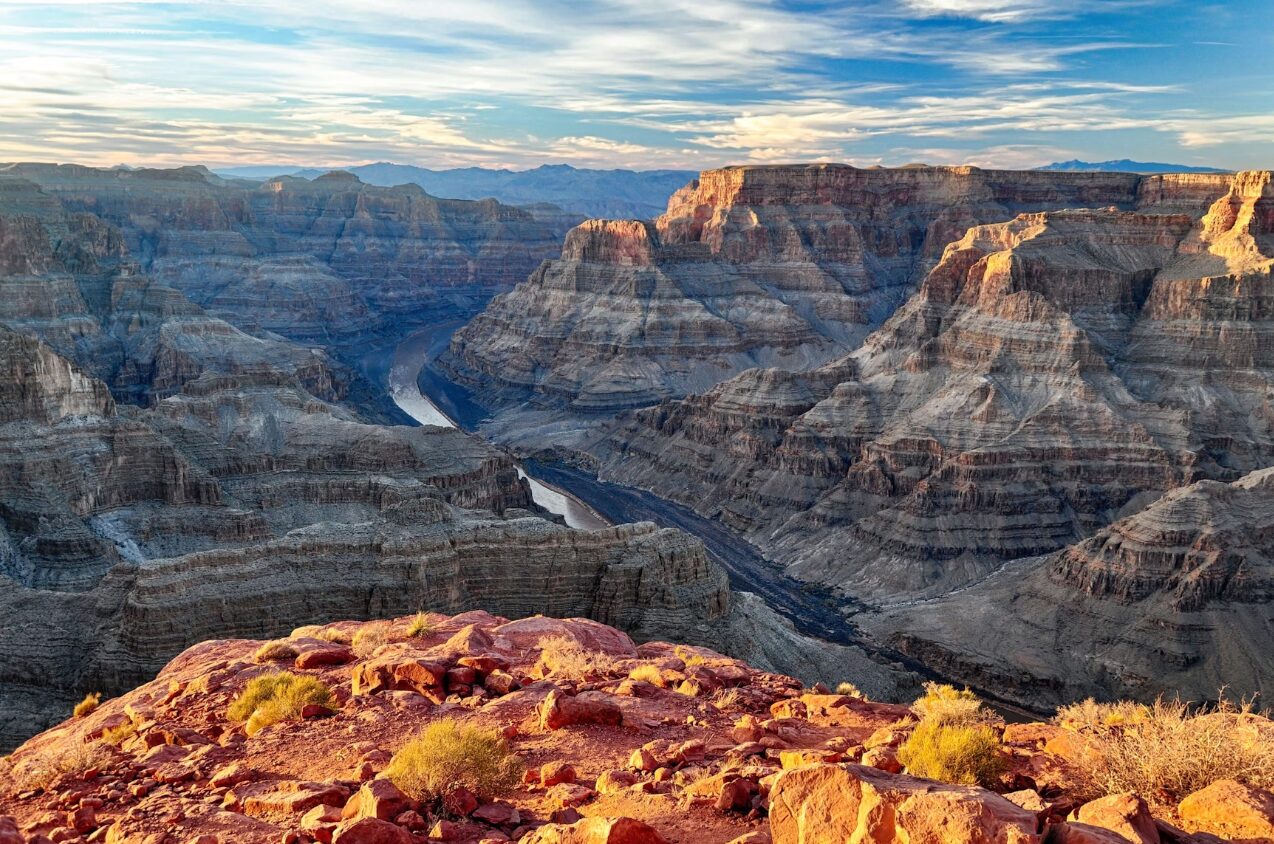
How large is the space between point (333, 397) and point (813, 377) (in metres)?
61.6

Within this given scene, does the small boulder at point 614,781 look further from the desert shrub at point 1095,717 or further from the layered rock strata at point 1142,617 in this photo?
the layered rock strata at point 1142,617

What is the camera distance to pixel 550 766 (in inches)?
653

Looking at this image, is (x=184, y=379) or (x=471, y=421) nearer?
(x=184, y=379)

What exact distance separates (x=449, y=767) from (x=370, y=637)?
13118mm

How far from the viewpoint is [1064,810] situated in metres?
13.6

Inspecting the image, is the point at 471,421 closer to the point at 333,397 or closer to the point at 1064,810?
the point at 333,397

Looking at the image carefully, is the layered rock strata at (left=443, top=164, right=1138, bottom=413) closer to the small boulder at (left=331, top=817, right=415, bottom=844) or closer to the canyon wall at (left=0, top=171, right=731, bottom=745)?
the canyon wall at (left=0, top=171, right=731, bottom=745)

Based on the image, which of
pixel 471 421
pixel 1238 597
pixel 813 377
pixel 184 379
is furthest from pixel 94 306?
pixel 1238 597

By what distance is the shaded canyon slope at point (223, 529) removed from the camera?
1844 inches

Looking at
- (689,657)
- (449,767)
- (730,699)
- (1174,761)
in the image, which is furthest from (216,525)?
(1174,761)

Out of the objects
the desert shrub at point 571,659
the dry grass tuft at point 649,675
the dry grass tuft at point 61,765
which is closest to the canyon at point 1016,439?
the desert shrub at point 571,659

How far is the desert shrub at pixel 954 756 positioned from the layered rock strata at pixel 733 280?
414ft

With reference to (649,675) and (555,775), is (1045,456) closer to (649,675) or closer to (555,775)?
(649,675)

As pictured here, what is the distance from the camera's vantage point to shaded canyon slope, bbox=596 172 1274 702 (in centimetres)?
6650
